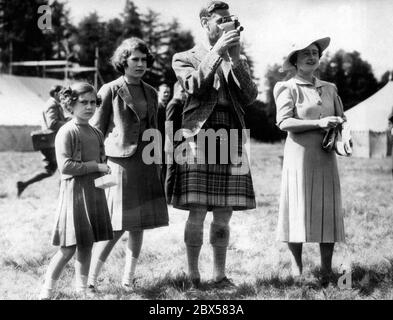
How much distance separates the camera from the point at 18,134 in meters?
17.8

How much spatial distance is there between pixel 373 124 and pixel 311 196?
4.52m

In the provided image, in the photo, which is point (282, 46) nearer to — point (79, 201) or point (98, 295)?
point (79, 201)

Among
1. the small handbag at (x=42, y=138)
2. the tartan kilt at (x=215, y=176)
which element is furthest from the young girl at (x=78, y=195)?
the small handbag at (x=42, y=138)

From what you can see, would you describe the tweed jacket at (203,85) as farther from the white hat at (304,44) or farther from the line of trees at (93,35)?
the line of trees at (93,35)

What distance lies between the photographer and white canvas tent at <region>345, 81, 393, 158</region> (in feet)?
16.5

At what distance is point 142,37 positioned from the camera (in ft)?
39.0

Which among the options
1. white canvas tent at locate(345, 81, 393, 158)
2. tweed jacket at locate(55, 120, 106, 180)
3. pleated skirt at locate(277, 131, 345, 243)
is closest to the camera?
tweed jacket at locate(55, 120, 106, 180)

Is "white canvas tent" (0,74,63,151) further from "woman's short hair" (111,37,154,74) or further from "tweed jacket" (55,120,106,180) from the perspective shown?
"tweed jacket" (55,120,106,180)

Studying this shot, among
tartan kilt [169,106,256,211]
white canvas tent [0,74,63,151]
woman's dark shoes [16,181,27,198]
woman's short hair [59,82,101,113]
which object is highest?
white canvas tent [0,74,63,151]

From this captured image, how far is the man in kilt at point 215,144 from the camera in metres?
3.19

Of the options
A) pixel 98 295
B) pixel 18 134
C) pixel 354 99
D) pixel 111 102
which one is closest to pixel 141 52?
pixel 111 102

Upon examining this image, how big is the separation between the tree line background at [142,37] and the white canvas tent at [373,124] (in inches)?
5.5

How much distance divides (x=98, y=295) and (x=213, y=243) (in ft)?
2.67

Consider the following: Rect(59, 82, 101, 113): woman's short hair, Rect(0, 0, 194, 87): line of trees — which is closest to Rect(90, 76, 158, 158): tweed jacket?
Rect(59, 82, 101, 113): woman's short hair
